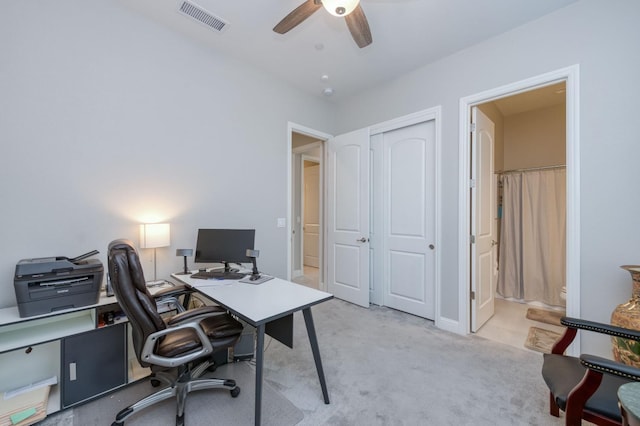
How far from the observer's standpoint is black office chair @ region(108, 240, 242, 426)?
4.35ft

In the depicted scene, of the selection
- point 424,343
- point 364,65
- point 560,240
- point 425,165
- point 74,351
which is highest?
point 364,65

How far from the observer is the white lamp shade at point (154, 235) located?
7.11 feet

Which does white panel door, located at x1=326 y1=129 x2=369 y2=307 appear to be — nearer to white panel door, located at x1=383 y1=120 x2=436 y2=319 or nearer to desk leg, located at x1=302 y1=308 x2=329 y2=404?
white panel door, located at x1=383 y1=120 x2=436 y2=319

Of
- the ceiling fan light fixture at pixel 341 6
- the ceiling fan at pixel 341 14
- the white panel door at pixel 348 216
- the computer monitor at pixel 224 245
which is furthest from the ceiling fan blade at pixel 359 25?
the computer monitor at pixel 224 245

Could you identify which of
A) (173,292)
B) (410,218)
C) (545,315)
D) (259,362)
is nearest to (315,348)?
(259,362)

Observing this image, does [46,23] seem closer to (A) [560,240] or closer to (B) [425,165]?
(B) [425,165]

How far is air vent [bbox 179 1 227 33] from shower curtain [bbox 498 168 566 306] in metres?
4.22

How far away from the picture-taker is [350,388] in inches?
72.7

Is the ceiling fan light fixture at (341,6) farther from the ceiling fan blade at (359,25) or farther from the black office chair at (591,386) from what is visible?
the black office chair at (591,386)

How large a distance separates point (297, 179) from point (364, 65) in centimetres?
255

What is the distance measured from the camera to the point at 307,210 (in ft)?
19.3

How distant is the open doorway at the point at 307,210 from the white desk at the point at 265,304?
7.34ft

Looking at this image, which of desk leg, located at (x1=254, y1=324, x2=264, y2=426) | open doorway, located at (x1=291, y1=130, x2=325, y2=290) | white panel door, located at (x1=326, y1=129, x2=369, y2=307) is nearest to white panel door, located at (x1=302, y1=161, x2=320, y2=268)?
open doorway, located at (x1=291, y1=130, x2=325, y2=290)

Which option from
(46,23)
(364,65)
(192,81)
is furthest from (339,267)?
(46,23)
